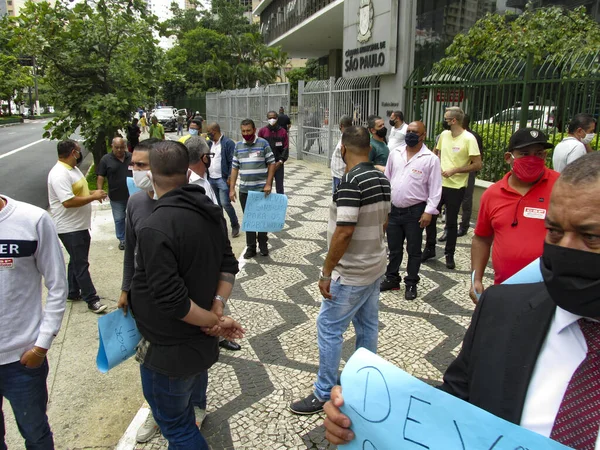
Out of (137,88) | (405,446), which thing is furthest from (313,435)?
A: (137,88)

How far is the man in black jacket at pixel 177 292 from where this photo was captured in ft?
6.24

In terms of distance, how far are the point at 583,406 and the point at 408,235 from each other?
3.78m

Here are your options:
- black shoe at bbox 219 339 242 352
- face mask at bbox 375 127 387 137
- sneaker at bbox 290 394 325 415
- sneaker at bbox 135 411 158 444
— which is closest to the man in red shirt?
sneaker at bbox 290 394 325 415

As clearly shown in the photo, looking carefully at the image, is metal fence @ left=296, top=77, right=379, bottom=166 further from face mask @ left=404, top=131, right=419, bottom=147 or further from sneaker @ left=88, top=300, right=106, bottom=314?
sneaker @ left=88, top=300, right=106, bottom=314

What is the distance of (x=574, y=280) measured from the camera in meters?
1.08

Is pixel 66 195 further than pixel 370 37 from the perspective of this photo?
No

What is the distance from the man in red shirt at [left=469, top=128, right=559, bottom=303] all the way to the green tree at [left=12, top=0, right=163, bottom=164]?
887 centimetres

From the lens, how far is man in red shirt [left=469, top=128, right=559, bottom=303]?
2551 millimetres

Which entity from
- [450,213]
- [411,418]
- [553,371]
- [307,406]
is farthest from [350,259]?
[450,213]

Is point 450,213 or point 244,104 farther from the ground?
point 244,104

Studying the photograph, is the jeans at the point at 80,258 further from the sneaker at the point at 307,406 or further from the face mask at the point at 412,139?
the face mask at the point at 412,139

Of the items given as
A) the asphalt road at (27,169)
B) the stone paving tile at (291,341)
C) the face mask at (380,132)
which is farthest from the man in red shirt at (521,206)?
the asphalt road at (27,169)

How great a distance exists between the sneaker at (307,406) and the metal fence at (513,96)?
225 inches

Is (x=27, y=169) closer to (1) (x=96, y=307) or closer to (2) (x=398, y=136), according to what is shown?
(1) (x=96, y=307)
